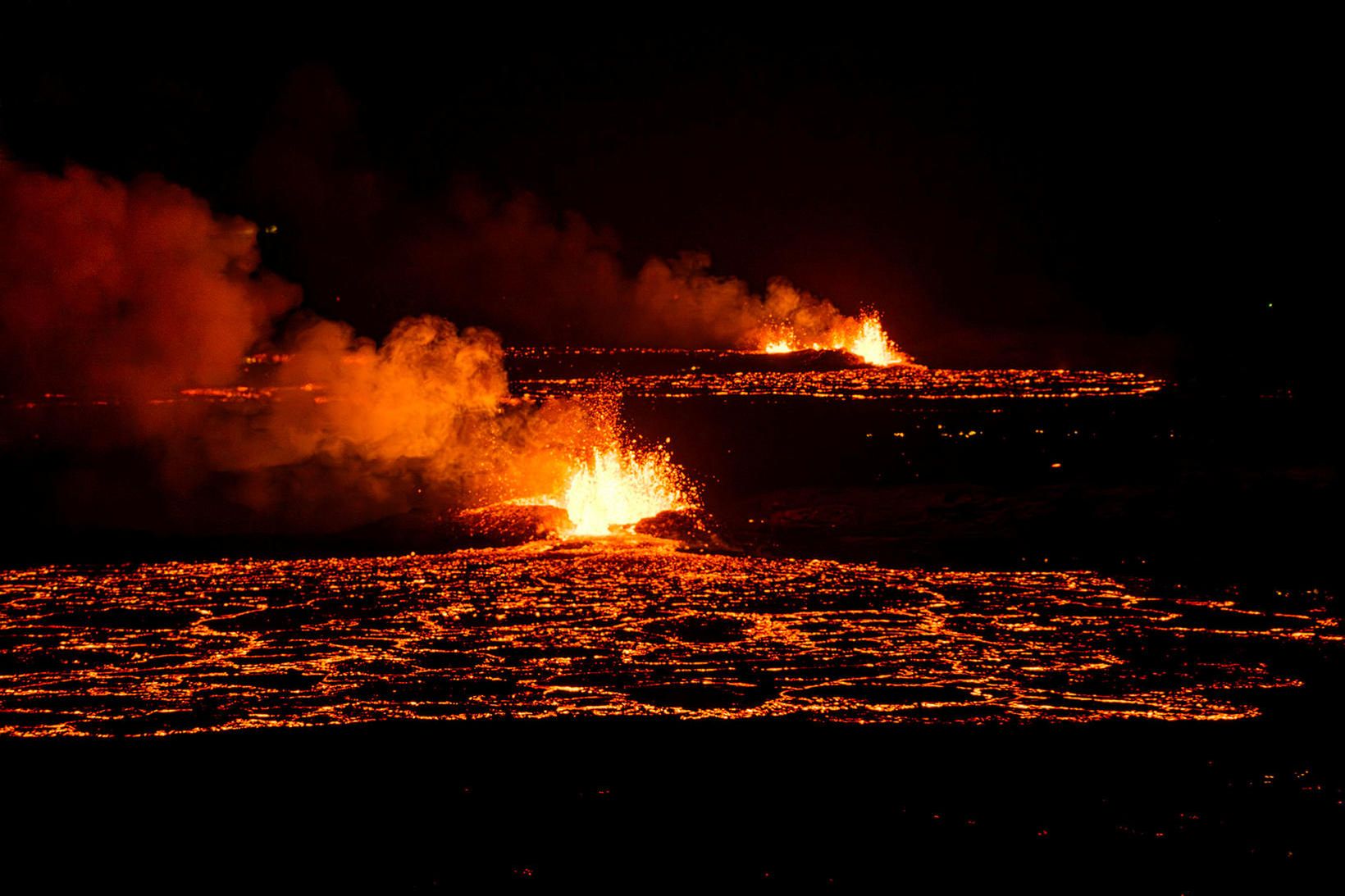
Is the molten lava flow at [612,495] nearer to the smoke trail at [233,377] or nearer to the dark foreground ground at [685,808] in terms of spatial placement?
the smoke trail at [233,377]

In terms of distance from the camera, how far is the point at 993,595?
12.6 m

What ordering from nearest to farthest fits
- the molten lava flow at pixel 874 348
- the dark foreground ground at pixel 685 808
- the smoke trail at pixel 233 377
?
the dark foreground ground at pixel 685 808 → the smoke trail at pixel 233 377 → the molten lava flow at pixel 874 348

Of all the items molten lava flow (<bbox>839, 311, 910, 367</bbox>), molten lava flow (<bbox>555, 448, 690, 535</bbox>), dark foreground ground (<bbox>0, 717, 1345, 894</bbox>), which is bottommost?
dark foreground ground (<bbox>0, 717, 1345, 894</bbox>)

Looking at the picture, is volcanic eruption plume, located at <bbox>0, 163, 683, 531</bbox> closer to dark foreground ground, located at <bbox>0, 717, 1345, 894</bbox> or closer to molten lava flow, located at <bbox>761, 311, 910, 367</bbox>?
dark foreground ground, located at <bbox>0, 717, 1345, 894</bbox>

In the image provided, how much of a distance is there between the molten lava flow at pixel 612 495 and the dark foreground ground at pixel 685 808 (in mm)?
8700

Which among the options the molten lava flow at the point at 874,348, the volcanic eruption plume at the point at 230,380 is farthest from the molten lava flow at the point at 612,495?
the molten lava flow at the point at 874,348

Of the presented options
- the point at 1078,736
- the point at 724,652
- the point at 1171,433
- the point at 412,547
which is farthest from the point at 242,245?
the point at 1171,433

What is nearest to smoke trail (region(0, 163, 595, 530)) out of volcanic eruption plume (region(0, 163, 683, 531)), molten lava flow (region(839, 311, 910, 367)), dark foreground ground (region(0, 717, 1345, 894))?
volcanic eruption plume (region(0, 163, 683, 531))

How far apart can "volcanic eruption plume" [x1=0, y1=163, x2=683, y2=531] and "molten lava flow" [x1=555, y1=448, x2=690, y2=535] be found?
1.18 ft

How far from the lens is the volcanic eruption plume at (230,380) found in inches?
639

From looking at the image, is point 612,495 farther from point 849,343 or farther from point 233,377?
point 849,343

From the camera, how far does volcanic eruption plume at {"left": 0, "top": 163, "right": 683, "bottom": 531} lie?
53.3 feet

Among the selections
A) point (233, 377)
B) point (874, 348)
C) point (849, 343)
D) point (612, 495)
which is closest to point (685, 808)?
point (612, 495)

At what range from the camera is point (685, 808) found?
721cm
